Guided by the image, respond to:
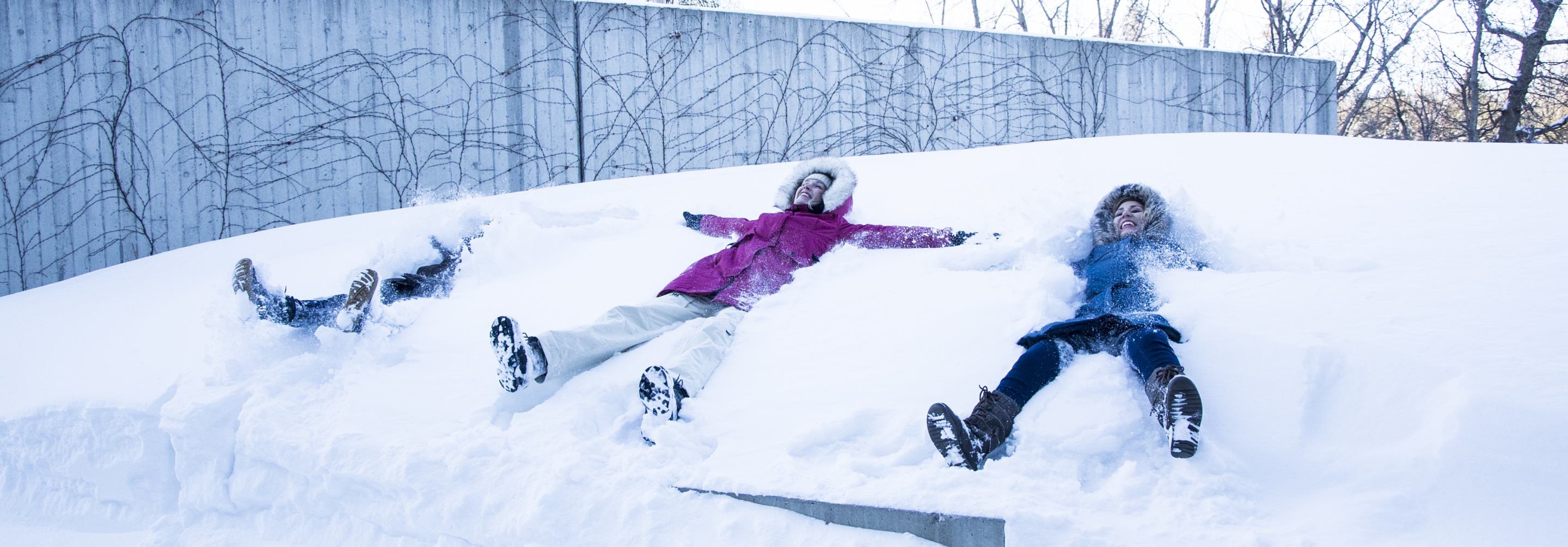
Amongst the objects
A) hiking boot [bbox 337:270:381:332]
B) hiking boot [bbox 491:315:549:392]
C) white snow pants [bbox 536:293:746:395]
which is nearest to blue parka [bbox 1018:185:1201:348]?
white snow pants [bbox 536:293:746:395]

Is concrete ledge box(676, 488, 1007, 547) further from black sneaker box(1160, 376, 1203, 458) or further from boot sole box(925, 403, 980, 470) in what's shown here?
black sneaker box(1160, 376, 1203, 458)

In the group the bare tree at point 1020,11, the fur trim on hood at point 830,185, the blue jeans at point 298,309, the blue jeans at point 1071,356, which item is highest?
the bare tree at point 1020,11

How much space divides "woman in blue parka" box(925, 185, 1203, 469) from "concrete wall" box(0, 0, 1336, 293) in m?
4.15

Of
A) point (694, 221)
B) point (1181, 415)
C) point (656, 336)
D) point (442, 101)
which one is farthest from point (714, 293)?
point (442, 101)

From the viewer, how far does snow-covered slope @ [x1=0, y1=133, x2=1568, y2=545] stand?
4.97 ft

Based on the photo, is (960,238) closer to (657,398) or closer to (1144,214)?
(1144,214)

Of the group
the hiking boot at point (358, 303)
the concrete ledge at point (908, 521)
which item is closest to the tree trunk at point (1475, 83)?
the concrete ledge at point (908, 521)

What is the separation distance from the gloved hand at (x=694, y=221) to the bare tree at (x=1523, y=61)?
1162 centimetres

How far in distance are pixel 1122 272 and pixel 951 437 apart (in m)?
1.15

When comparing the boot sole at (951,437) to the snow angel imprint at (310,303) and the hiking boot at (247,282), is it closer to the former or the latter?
the snow angel imprint at (310,303)

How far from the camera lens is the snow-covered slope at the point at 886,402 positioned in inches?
59.6

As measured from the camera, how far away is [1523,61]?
395 inches

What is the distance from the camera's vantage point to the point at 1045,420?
1.82m

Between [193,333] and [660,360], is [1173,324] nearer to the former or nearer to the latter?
[660,360]
